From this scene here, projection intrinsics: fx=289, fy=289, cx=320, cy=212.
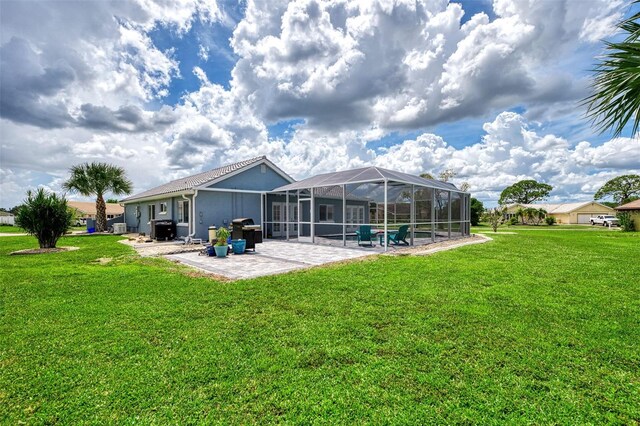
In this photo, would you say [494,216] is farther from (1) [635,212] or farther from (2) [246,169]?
(2) [246,169]

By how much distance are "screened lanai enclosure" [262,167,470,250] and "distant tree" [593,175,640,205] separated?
61.4m

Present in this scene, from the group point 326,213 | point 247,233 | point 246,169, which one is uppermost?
point 246,169

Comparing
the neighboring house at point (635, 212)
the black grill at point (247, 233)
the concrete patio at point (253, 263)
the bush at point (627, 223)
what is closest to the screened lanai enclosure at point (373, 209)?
the black grill at point (247, 233)

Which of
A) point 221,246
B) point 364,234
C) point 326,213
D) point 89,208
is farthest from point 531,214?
point 89,208

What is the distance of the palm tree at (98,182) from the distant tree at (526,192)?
67555 mm

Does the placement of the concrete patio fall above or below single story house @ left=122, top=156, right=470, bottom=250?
below

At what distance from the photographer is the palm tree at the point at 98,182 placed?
82.0 ft

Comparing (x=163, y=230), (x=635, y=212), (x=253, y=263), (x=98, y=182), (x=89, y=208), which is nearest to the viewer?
(x=253, y=263)

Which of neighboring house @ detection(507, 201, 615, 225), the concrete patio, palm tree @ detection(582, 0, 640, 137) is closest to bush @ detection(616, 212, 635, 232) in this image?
neighboring house @ detection(507, 201, 615, 225)

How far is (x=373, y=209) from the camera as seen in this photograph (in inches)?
722

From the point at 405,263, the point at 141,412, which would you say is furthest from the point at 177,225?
the point at 141,412

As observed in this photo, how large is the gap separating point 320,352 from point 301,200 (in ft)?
47.7

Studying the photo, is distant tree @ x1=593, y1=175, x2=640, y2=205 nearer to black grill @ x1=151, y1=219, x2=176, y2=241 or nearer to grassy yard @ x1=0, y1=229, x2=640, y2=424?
grassy yard @ x1=0, y1=229, x2=640, y2=424

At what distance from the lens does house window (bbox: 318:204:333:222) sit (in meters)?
19.1
